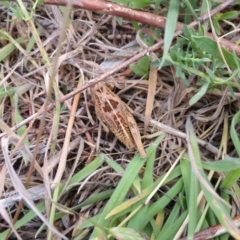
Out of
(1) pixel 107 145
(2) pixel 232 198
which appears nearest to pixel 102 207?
(1) pixel 107 145

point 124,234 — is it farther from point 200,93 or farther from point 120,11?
point 120,11

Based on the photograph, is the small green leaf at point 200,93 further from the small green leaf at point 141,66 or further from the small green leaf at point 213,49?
the small green leaf at point 141,66

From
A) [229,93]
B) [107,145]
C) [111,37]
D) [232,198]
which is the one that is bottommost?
[232,198]

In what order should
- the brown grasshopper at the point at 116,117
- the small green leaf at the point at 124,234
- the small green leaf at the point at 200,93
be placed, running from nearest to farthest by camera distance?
the small green leaf at the point at 124,234
the small green leaf at the point at 200,93
the brown grasshopper at the point at 116,117

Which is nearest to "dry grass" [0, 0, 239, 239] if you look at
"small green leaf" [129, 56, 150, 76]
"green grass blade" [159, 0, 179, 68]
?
"small green leaf" [129, 56, 150, 76]

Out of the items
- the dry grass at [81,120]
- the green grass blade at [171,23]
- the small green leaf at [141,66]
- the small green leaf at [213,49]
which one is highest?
the green grass blade at [171,23]

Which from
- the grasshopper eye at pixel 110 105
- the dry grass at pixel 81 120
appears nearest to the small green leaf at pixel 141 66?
the dry grass at pixel 81 120

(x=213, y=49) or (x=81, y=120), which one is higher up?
(x=213, y=49)

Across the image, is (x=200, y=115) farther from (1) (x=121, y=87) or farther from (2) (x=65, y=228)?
(2) (x=65, y=228)

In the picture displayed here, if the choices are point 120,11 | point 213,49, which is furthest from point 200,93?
point 120,11
